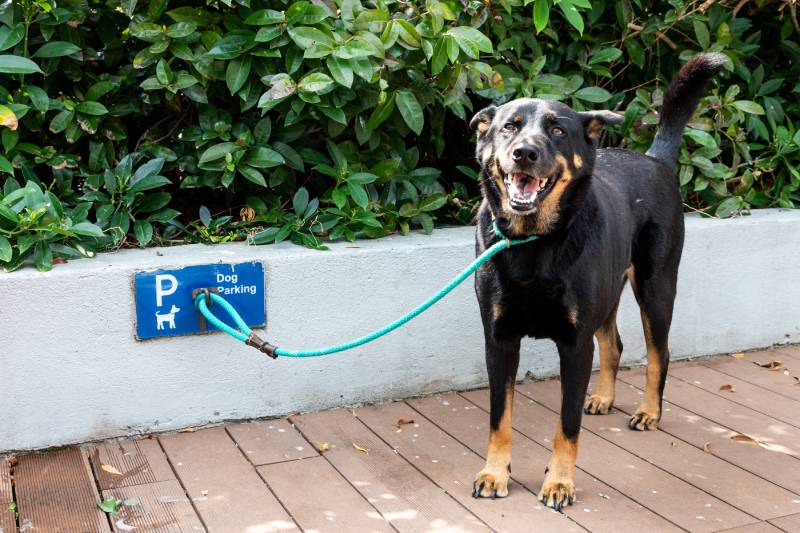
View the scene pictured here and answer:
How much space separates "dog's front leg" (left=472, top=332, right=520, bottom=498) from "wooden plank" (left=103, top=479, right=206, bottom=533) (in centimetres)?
101

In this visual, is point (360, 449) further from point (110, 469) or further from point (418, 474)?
point (110, 469)

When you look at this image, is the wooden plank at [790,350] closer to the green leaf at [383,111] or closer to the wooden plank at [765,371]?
the wooden plank at [765,371]

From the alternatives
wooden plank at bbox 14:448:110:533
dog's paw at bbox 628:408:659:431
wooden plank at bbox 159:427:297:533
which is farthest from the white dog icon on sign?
dog's paw at bbox 628:408:659:431

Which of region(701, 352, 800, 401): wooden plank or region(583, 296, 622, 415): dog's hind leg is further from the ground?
region(583, 296, 622, 415): dog's hind leg

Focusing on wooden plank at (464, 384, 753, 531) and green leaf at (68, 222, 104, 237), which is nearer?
wooden plank at (464, 384, 753, 531)

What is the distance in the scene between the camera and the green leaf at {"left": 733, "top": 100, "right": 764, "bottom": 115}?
466 centimetres

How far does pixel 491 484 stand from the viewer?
3127mm

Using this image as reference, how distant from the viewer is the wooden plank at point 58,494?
288 cm

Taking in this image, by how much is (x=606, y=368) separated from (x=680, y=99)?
1.25 metres

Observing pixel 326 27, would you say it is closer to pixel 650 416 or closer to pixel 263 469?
pixel 263 469

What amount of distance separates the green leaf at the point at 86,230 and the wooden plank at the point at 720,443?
7.92 feet

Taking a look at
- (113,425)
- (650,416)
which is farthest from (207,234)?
(650,416)

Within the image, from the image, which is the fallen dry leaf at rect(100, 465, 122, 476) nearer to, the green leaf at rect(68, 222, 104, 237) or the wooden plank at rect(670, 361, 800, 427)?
the green leaf at rect(68, 222, 104, 237)

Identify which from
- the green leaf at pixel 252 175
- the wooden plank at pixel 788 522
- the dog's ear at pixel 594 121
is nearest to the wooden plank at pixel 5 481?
the green leaf at pixel 252 175
